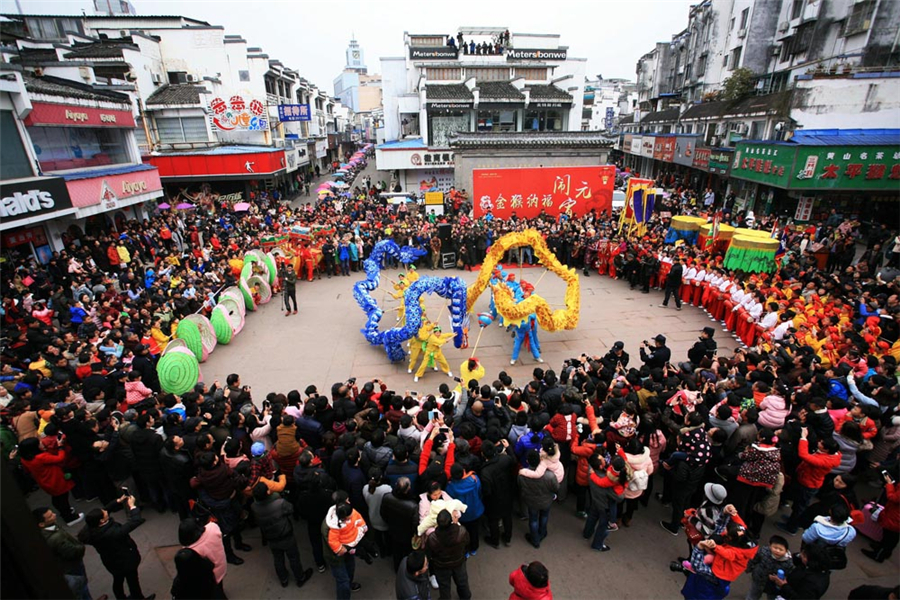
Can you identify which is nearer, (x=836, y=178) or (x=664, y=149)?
(x=836, y=178)

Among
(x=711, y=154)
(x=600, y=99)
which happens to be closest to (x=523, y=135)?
(x=711, y=154)

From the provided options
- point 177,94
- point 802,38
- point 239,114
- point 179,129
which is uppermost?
point 802,38

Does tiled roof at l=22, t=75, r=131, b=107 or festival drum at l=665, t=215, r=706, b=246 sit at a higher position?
tiled roof at l=22, t=75, r=131, b=107

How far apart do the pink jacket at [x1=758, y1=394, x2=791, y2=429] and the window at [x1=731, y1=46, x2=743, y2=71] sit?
90.4ft

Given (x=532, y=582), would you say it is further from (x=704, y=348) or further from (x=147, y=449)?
(x=704, y=348)

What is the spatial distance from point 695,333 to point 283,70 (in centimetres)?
3151

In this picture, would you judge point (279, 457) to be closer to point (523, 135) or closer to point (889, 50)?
point (523, 135)

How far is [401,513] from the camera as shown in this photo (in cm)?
402

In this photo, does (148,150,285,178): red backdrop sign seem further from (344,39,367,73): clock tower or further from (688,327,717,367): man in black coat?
(344,39,367,73): clock tower

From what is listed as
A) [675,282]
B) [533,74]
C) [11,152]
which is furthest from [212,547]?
[533,74]

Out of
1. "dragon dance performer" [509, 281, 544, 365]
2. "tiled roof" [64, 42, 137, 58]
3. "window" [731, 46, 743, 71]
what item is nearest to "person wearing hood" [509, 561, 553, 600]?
"dragon dance performer" [509, 281, 544, 365]

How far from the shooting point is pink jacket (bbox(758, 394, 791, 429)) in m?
5.00

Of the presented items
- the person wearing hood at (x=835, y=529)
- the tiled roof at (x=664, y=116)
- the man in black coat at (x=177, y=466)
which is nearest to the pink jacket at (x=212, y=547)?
the man in black coat at (x=177, y=466)

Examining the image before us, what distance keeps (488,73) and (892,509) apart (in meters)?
31.8
